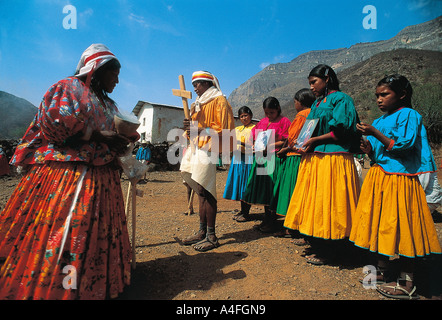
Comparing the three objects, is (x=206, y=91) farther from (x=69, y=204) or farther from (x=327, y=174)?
(x=69, y=204)

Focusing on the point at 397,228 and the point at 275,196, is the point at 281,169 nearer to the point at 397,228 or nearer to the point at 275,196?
the point at 275,196

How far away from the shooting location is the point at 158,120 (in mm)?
25656

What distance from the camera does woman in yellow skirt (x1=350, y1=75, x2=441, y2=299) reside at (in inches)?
81.3

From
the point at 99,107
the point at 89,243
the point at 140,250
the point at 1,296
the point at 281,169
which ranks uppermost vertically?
the point at 99,107

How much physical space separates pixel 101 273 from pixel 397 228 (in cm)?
246

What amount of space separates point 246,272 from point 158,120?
2472 cm

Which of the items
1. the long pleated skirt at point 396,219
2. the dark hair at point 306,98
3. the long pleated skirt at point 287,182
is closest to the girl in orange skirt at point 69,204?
the long pleated skirt at point 396,219

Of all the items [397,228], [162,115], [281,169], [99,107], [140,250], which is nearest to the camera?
[99,107]

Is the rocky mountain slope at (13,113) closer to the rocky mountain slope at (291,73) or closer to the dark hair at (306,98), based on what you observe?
the dark hair at (306,98)

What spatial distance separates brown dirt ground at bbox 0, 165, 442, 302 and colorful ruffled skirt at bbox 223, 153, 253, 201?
3.62 feet

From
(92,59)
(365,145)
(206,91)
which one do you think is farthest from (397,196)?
(92,59)

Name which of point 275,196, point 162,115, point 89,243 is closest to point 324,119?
point 275,196

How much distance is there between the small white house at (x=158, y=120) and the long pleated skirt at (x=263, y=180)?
2241cm
